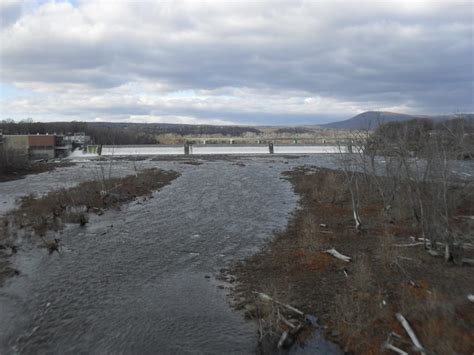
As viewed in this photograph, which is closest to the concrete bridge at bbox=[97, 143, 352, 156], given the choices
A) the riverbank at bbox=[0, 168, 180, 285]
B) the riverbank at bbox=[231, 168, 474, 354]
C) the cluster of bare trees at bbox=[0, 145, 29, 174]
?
the cluster of bare trees at bbox=[0, 145, 29, 174]

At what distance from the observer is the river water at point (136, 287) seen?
38.1ft

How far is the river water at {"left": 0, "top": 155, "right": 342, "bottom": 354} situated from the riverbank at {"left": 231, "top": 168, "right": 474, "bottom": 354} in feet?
3.65

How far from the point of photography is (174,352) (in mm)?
11008

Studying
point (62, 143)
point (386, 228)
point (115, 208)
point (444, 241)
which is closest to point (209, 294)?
point (444, 241)

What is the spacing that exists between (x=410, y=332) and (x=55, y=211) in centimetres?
2481

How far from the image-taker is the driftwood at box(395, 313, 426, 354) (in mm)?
9877

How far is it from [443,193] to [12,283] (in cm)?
1743

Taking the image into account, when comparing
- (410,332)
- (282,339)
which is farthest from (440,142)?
(282,339)

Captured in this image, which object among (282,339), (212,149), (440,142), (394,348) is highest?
(440,142)

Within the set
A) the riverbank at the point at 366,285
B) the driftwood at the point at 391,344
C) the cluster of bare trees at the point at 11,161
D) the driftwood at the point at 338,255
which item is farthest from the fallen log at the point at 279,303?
the cluster of bare trees at the point at 11,161

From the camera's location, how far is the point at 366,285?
46.2 feet

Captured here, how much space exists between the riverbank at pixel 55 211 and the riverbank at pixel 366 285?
427 inches

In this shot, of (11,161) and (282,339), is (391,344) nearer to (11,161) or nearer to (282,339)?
(282,339)

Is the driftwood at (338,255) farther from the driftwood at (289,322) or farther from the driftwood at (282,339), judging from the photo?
the driftwood at (282,339)
